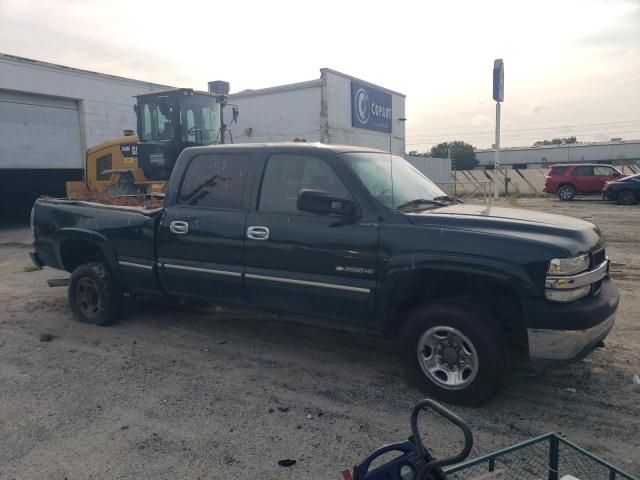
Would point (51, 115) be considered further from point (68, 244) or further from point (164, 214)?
point (164, 214)

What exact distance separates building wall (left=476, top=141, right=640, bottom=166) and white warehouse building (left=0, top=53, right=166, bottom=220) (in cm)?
5595

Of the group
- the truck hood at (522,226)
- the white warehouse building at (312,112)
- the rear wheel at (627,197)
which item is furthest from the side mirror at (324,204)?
the rear wheel at (627,197)

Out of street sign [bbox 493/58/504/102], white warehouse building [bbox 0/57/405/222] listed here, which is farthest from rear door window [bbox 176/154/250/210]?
street sign [bbox 493/58/504/102]

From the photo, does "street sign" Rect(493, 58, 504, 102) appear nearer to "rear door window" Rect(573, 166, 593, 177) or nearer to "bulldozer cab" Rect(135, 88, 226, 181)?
"rear door window" Rect(573, 166, 593, 177)

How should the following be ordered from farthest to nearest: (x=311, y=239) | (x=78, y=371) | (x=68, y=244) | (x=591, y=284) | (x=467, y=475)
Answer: (x=68, y=244), (x=78, y=371), (x=311, y=239), (x=591, y=284), (x=467, y=475)

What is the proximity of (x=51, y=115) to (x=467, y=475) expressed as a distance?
18307 mm

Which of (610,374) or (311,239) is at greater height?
(311,239)

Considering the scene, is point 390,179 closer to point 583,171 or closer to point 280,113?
point 280,113

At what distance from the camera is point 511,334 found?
157 inches

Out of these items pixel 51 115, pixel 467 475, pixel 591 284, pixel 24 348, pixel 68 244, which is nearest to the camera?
pixel 467 475

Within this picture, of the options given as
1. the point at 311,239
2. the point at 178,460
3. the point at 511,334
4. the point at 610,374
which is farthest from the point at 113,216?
the point at 610,374

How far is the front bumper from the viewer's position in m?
3.47

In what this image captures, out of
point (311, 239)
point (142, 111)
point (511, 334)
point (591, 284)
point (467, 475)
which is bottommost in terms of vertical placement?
point (467, 475)

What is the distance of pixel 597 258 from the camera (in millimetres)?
3885
